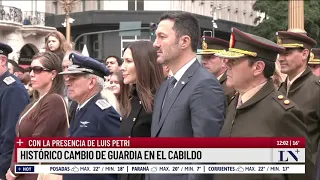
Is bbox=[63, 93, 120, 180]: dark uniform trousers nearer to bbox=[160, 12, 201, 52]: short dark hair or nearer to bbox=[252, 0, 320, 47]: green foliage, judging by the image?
bbox=[160, 12, 201, 52]: short dark hair

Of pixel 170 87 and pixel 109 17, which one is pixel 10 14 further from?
pixel 170 87

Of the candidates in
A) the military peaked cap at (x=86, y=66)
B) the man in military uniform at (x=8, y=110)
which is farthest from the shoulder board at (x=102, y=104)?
the man in military uniform at (x=8, y=110)

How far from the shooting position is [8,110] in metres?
8.89

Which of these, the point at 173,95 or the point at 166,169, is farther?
the point at 173,95

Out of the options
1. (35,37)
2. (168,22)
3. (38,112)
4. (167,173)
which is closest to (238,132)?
(167,173)

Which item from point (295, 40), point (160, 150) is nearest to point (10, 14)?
point (295, 40)

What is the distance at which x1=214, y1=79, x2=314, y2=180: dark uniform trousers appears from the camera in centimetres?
558

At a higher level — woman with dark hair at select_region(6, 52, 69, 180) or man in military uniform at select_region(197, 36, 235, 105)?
man in military uniform at select_region(197, 36, 235, 105)

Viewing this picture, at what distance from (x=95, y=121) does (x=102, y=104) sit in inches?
8.3

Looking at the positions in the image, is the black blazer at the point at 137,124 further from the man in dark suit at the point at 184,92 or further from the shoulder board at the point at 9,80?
the shoulder board at the point at 9,80

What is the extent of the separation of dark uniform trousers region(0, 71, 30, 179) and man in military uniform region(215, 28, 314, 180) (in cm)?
344

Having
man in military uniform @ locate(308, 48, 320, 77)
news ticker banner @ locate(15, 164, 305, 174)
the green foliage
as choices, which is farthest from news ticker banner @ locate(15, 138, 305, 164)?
the green foliage

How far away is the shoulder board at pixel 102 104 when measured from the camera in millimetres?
7301

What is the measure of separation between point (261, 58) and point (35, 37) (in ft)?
168
